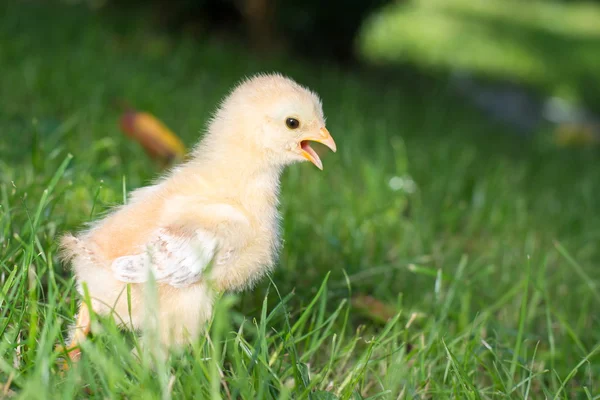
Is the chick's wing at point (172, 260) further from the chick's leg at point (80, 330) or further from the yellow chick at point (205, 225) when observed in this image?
the chick's leg at point (80, 330)

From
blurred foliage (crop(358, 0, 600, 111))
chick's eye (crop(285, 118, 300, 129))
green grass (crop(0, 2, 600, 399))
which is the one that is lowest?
blurred foliage (crop(358, 0, 600, 111))

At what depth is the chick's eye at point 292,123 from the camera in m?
2.01

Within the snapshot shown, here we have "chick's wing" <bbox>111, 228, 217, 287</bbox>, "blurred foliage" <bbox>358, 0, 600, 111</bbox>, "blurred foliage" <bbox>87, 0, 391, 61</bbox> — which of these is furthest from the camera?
"blurred foliage" <bbox>358, 0, 600, 111</bbox>

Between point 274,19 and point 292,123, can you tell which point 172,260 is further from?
point 274,19

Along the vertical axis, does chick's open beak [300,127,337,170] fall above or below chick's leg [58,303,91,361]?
above

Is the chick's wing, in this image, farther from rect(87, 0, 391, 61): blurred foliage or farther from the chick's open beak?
rect(87, 0, 391, 61): blurred foliage

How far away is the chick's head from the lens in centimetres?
198

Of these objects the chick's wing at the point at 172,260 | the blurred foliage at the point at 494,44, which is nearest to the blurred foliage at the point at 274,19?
the blurred foliage at the point at 494,44

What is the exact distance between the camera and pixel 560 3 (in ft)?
53.2

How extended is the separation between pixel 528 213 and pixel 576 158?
2.34 m

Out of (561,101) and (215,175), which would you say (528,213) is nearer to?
(215,175)

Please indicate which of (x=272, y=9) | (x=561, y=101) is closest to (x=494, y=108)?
(x=561, y=101)

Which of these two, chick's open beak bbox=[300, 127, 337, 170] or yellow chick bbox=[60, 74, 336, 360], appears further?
chick's open beak bbox=[300, 127, 337, 170]

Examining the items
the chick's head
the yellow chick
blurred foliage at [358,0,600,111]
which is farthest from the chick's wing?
blurred foliage at [358,0,600,111]
